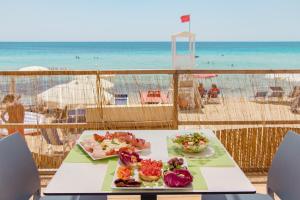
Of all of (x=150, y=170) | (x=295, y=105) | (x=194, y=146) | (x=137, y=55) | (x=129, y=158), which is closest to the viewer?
(x=150, y=170)

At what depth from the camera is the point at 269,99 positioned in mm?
3879

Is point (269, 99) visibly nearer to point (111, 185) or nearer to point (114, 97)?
point (114, 97)

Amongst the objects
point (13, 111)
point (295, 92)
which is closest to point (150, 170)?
point (13, 111)

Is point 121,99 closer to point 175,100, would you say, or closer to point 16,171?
point 175,100

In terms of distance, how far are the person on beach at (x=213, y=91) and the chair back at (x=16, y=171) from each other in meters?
2.08

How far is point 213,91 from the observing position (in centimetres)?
395

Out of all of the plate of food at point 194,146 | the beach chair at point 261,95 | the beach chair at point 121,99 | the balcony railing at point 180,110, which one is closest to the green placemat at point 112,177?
the plate of food at point 194,146

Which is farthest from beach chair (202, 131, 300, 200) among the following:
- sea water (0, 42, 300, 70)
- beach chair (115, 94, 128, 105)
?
sea water (0, 42, 300, 70)

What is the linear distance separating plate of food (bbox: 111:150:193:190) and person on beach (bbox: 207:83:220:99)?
6.61 feet

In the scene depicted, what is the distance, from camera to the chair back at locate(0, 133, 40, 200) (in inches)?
77.0

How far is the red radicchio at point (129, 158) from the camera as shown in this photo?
6.08ft

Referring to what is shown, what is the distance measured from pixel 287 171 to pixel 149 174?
2.97 feet

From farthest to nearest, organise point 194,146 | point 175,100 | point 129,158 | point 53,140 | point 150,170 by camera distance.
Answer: point 53,140
point 175,100
point 194,146
point 129,158
point 150,170

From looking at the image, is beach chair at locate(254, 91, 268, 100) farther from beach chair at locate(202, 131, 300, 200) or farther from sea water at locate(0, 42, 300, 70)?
sea water at locate(0, 42, 300, 70)
